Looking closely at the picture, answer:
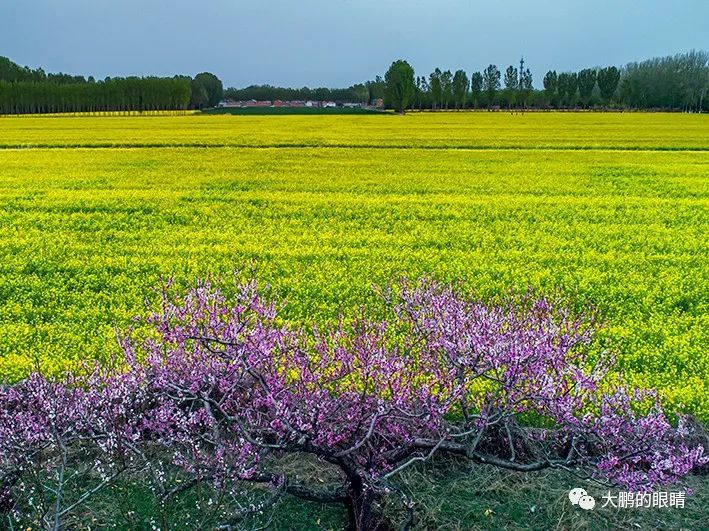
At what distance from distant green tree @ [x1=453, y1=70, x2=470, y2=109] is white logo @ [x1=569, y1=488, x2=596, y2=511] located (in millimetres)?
131465

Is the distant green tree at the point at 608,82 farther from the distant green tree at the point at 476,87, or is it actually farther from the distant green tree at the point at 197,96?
the distant green tree at the point at 197,96

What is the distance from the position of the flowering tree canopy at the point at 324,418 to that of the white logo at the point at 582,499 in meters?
0.17

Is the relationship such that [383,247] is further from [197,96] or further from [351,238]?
[197,96]

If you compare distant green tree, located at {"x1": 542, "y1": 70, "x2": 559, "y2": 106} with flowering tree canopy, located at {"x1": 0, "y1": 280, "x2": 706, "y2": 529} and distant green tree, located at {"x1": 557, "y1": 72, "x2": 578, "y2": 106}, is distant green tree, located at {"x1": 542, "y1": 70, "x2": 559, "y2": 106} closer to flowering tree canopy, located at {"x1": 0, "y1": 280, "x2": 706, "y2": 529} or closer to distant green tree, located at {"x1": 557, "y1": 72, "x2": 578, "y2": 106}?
distant green tree, located at {"x1": 557, "y1": 72, "x2": 578, "y2": 106}

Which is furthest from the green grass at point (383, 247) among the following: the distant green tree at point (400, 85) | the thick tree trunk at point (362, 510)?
the distant green tree at point (400, 85)

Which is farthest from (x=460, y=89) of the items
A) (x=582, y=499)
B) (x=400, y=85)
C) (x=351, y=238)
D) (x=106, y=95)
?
(x=582, y=499)

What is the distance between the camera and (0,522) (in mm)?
4211

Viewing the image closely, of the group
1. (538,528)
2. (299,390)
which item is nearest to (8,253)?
(299,390)

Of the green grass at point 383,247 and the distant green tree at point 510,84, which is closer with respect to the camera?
the green grass at point 383,247

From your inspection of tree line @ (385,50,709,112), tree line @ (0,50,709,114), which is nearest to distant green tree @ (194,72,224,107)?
tree line @ (0,50,709,114)

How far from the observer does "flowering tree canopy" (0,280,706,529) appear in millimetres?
3898

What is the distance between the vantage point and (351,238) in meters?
12.9

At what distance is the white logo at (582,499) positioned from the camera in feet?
13.9

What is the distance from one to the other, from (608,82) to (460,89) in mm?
29454
